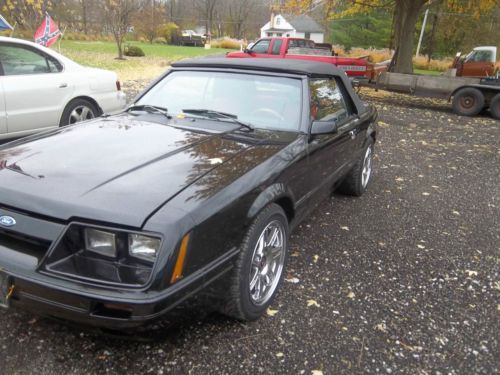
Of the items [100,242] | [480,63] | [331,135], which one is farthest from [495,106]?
[100,242]

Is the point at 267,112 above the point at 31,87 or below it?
above

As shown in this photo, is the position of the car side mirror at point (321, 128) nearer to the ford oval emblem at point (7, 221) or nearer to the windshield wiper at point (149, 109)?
the windshield wiper at point (149, 109)

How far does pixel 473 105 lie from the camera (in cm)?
1137

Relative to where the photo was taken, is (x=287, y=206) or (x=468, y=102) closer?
(x=287, y=206)

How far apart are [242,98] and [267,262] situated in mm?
1394

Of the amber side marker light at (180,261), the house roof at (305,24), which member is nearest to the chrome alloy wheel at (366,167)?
the amber side marker light at (180,261)

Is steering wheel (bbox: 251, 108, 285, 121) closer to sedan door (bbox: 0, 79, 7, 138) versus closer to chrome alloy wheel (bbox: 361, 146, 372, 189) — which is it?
chrome alloy wheel (bbox: 361, 146, 372, 189)

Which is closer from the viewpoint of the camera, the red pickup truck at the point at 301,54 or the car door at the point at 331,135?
the car door at the point at 331,135

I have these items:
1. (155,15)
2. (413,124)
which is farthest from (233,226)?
(155,15)

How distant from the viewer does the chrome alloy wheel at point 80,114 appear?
243 inches

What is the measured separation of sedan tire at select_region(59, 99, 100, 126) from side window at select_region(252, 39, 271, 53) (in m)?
9.25

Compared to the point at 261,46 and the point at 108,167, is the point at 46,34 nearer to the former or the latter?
the point at 261,46

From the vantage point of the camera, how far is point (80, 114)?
6.31 metres

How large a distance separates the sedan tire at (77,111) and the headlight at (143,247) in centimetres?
470
